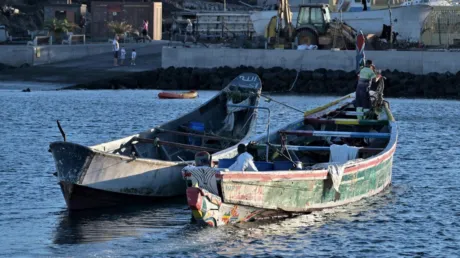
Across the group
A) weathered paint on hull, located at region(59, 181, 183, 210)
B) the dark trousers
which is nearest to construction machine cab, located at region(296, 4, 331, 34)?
the dark trousers

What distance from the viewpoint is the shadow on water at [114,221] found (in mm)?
20609

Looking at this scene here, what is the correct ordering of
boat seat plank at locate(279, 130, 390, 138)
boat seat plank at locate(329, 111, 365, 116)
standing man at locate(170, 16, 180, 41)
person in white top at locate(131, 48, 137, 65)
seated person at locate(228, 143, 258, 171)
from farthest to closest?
standing man at locate(170, 16, 180, 41) → person in white top at locate(131, 48, 137, 65) → boat seat plank at locate(329, 111, 365, 116) → boat seat plank at locate(279, 130, 390, 138) → seated person at locate(228, 143, 258, 171)

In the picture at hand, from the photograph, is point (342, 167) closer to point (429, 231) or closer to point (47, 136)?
point (429, 231)

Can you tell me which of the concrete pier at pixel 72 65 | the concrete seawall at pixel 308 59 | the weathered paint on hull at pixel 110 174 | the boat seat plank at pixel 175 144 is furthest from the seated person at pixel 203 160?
the concrete pier at pixel 72 65

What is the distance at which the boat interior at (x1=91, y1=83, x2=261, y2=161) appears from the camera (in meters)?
25.5

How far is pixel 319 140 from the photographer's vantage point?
27047mm

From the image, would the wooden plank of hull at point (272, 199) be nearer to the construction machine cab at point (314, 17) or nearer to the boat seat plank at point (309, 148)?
the boat seat plank at point (309, 148)

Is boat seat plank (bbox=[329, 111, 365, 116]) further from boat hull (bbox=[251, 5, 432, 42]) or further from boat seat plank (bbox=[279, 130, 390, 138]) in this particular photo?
boat hull (bbox=[251, 5, 432, 42])

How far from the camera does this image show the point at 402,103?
50.0 m

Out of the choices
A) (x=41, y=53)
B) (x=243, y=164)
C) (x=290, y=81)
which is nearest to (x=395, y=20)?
(x=290, y=81)

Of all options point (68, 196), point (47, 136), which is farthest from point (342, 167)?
point (47, 136)

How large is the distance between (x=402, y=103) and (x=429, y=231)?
28.9 metres

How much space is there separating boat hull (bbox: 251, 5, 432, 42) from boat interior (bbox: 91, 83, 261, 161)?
34396 mm

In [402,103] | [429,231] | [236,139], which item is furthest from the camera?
[402,103]
